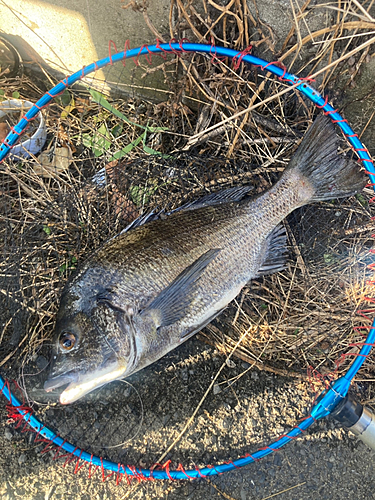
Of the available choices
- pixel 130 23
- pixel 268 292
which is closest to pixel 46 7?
pixel 130 23

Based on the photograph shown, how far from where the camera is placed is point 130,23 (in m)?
2.46

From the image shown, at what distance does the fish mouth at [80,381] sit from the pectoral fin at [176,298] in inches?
13.8

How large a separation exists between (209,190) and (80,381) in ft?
5.27

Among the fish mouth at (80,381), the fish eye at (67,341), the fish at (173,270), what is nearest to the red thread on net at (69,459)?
the fish at (173,270)

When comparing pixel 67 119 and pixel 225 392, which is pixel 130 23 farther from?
pixel 225 392

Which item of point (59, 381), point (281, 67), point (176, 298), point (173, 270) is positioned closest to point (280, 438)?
point (176, 298)

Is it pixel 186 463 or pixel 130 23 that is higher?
pixel 130 23

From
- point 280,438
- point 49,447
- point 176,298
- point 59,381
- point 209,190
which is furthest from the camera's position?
point 209,190

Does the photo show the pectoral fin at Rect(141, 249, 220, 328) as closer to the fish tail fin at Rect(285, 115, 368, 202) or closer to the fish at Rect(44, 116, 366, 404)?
the fish at Rect(44, 116, 366, 404)

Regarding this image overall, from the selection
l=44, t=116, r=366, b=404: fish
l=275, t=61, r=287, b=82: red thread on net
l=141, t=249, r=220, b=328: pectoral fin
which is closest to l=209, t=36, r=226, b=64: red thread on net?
l=275, t=61, r=287, b=82: red thread on net

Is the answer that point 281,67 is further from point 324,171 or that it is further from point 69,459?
point 69,459

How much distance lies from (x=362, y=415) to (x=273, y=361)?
0.68 m

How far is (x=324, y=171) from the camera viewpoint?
91.6 inches

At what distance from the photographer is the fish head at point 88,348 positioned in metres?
1.76
